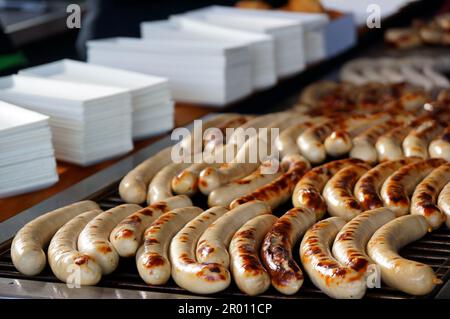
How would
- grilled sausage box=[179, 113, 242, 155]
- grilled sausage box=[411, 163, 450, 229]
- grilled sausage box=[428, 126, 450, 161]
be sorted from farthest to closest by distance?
grilled sausage box=[179, 113, 242, 155]
grilled sausage box=[428, 126, 450, 161]
grilled sausage box=[411, 163, 450, 229]

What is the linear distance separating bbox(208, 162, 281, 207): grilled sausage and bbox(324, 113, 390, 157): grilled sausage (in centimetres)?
45

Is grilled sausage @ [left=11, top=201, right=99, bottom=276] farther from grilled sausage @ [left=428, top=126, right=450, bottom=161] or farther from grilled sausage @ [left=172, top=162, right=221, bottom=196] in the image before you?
grilled sausage @ [left=428, top=126, right=450, bottom=161]

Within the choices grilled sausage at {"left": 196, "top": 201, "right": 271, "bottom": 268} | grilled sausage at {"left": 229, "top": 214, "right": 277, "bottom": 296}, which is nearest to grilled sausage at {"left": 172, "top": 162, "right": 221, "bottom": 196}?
grilled sausage at {"left": 196, "top": 201, "right": 271, "bottom": 268}

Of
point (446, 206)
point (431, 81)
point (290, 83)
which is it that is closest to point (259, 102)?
point (290, 83)

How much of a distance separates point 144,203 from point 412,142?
124cm

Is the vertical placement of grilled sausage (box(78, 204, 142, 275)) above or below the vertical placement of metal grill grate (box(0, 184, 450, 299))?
above

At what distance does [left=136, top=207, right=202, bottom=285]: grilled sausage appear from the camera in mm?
2457

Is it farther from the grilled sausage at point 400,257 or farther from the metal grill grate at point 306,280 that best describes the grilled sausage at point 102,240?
the grilled sausage at point 400,257

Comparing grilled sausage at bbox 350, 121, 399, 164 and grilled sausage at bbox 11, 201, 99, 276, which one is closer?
grilled sausage at bbox 11, 201, 99, 276

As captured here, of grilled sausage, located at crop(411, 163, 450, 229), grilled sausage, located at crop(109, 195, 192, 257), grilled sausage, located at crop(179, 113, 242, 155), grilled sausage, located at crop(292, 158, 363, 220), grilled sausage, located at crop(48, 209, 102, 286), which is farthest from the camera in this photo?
grilled sausage, located at crop(179, 113, 242, 155)

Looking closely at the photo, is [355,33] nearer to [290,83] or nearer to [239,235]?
[290,83]

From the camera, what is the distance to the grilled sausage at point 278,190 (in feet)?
9.83

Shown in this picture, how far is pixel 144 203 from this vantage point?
3207 mm

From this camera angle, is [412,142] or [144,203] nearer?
[144,203]
